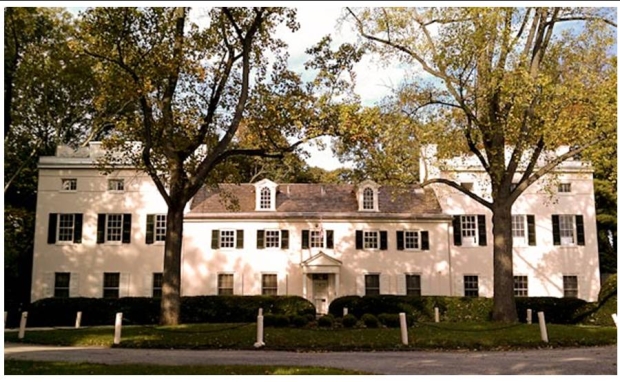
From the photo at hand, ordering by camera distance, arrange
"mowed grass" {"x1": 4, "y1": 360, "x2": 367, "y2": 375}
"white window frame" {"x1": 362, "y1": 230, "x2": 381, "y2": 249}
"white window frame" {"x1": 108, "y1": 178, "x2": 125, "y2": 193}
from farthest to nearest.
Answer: "white window frame" {"x1": 108, "y1": 178, "x2": 125, "y2": 193}, "white window frame" {"x1": 362, "y1": 230, "x2": 381, "y2": 249}, "mowed grass" {"x1": 4, "y1": 360, "x2": 367, "y2": 375}

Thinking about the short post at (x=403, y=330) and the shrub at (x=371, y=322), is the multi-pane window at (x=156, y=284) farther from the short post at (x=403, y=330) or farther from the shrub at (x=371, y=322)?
the short post at (x=403, y=330)

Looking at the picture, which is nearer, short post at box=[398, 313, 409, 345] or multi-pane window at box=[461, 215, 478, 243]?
short post at box=[398, 313, 409, 345]

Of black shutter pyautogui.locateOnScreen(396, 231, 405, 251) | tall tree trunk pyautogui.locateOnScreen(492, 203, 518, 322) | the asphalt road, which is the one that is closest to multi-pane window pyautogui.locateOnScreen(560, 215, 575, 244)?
black shutter pyautogui.locateOnScreen(396, 231, 405, 251)

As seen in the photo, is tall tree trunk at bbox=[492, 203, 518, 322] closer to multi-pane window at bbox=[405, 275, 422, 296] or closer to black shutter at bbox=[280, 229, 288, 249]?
multi-pane window at bbox=[405, 275, 422, 296]

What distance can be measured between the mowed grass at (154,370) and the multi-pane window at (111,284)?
55.6 feet

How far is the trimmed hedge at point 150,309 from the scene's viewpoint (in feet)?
74.3

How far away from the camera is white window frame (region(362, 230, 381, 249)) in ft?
88.2

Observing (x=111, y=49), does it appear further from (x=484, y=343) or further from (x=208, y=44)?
(x=484, y=343)

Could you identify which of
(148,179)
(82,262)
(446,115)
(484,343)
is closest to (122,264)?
(82,262)

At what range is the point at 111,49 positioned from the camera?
14.9 meters

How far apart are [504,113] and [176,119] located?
31.3 ft

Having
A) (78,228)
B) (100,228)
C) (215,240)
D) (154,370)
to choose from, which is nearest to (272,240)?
Answer: (215,240)

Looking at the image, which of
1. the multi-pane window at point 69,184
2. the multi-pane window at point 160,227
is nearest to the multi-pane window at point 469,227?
the multi-pane window at point 160,227

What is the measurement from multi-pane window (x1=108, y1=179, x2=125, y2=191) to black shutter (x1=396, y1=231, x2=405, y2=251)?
1242 centimetres
